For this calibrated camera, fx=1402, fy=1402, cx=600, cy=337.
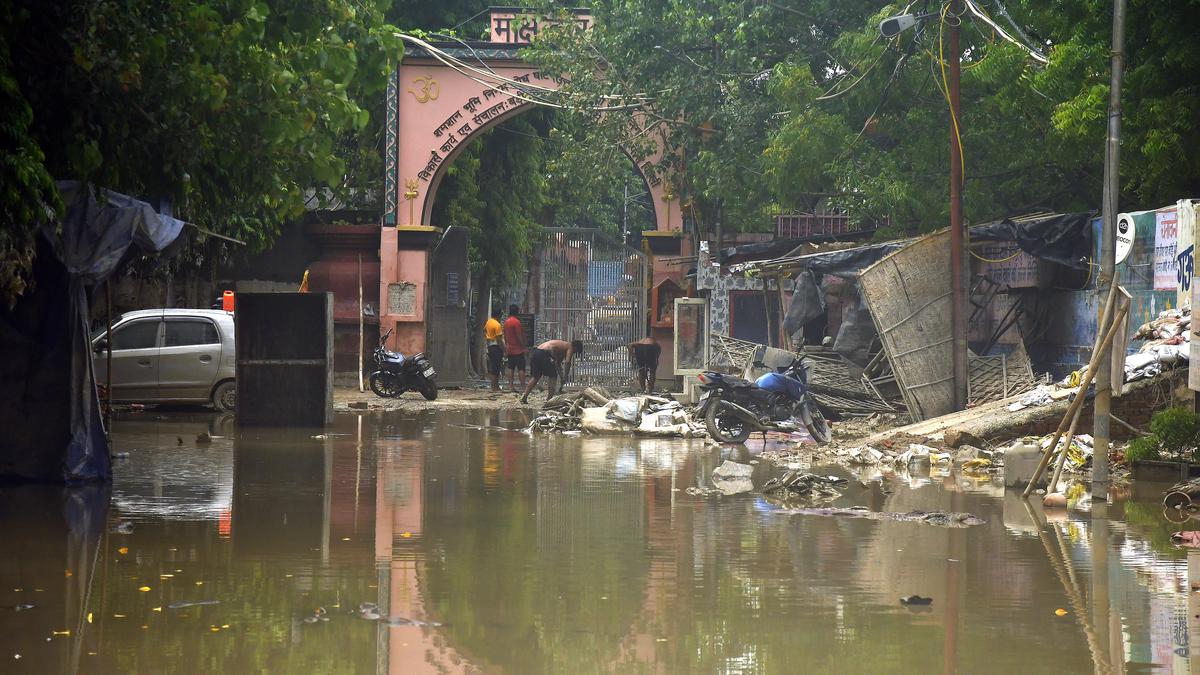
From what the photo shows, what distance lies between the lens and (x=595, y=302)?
1265 inches

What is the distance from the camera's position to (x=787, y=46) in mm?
24344

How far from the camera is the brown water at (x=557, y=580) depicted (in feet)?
19.4

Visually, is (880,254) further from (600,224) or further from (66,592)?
(600,224)

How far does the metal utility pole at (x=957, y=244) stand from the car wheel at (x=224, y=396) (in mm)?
10256

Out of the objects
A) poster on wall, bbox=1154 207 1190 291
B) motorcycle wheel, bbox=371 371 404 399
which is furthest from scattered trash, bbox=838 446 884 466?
motorcycle wheel, bbox=371 371 404 399

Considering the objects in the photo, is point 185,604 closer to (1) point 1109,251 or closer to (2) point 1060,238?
(1) point 1109,251

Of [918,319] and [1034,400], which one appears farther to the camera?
[918,319]

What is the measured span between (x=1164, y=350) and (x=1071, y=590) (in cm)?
788

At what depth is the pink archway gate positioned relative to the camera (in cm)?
2742

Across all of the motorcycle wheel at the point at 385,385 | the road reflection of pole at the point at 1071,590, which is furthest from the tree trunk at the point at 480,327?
the road reflection of pole at the point at 1071,590

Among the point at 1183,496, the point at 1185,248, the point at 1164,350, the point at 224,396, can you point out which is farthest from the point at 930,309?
the point at 224,396

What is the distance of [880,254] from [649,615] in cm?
1430

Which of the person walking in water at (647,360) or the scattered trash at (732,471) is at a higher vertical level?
the person walking in water at (647,360)

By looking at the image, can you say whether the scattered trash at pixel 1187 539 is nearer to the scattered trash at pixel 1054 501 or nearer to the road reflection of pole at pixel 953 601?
the road reflection of pole at pixel 953 601
